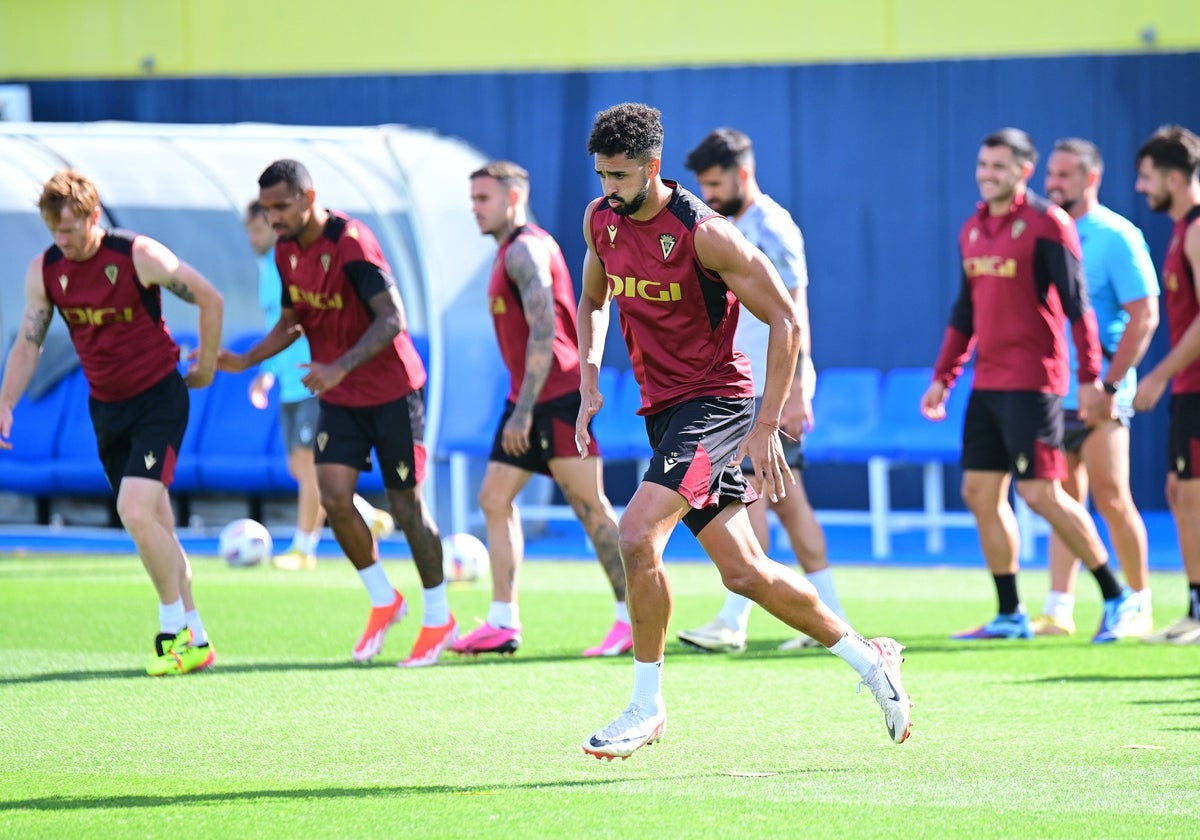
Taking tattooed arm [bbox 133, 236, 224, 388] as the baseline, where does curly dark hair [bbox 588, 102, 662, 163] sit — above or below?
above

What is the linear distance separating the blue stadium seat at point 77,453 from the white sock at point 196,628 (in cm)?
705

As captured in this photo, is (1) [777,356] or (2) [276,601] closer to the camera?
(1) [777,356]

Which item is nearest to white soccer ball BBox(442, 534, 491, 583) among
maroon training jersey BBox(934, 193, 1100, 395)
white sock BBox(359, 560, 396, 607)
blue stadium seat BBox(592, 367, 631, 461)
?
blue stadium seat BBox(592, 367, 631, 461)

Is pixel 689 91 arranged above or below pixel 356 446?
above

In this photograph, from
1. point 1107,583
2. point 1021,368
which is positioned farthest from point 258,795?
point 1107,583

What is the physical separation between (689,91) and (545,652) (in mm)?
9010

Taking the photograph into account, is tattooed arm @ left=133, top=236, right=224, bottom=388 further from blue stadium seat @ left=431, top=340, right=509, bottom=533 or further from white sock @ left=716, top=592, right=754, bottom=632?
blue stadium seat @ left=431, top=340, right=509, bottom=533

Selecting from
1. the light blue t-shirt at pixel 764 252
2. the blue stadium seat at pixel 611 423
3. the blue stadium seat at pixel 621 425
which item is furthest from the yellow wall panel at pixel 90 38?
the light blue t-shirt at pixel 764 252

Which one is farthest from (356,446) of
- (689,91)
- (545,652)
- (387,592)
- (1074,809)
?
(689,91)

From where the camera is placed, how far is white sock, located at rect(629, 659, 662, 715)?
5707mm

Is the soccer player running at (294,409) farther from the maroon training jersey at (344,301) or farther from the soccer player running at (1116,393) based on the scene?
the soccer player running at (1116,393)

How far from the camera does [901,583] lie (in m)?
11.7

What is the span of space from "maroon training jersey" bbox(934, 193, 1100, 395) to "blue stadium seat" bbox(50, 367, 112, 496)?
28.8 feet

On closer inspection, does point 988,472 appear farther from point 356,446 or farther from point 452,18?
point 452,18
